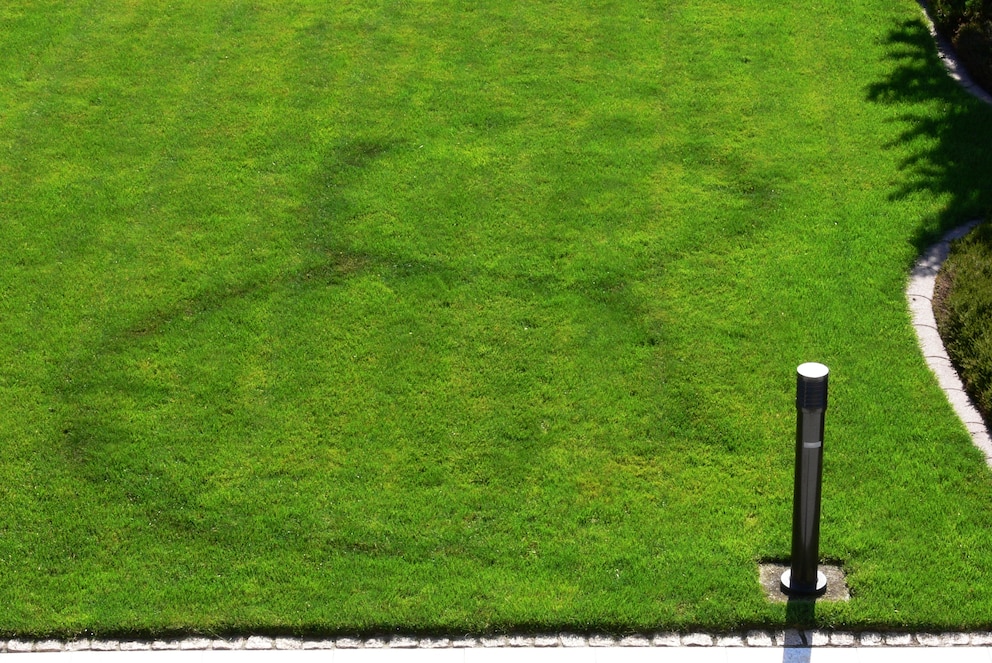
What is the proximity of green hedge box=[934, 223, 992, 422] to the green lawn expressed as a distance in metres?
0.33

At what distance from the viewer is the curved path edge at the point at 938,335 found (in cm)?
837

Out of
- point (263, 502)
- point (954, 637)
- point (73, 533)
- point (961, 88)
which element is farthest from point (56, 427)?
point (961, 88)

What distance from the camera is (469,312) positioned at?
9.78 m

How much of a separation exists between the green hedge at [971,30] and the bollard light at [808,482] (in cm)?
785

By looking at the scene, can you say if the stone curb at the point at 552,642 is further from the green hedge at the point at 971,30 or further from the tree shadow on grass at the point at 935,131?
the green hedge at the point at 971,30

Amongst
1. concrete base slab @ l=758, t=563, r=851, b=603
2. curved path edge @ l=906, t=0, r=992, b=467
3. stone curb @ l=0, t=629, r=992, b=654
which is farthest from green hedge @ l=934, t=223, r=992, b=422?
stone curb @ l=0, t=629, r=992, b=654

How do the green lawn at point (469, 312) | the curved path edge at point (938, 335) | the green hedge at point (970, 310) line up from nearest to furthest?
the green lawn at point (469, 312)
the curved path edge at point (938, 335)
the green hedge at point (970, 310)

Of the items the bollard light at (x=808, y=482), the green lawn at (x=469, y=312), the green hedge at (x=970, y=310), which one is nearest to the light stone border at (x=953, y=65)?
the green lawn at (x=469, y=312)

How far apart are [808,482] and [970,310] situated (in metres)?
3.36

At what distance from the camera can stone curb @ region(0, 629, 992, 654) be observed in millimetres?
6836

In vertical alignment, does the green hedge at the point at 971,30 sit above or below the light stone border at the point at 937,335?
above

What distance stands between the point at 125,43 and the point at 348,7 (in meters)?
2.88

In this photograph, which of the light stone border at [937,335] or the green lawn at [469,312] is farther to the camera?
the light stone border at [937,335]

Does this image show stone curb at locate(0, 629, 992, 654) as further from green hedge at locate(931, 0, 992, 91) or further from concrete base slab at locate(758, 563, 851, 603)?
green hedge at locate(931, 0, 992, 91)
